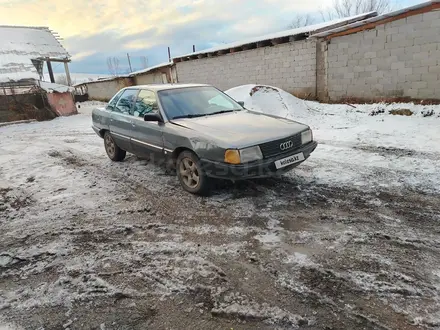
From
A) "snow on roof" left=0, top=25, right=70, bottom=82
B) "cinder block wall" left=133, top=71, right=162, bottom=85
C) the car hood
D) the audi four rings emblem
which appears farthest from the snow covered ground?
"snow on roof" left=0, top=25, right=70, bottom=82

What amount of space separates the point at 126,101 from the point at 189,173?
226cm

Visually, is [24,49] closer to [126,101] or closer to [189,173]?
[126,101]

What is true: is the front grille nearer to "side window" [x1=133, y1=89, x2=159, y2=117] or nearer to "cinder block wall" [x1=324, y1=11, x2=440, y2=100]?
"side window" [x1=133, y1=89, x2=159, y2=117]

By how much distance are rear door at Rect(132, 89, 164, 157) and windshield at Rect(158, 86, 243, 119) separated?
0.68 feet

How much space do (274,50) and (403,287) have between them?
11591 mm

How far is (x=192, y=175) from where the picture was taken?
13.6ft

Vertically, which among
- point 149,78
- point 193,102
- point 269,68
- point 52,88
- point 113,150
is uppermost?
point 149,78

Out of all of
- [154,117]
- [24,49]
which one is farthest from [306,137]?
[24,49]

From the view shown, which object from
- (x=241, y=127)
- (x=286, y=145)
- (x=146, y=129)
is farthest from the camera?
(x=146, y=129)

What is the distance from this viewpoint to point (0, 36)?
24734 mm

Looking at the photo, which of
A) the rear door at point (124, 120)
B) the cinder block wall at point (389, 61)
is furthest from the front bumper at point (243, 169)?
the cinder block wall at point (389, 61)

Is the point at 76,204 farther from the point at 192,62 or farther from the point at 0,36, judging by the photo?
the point at 0,36

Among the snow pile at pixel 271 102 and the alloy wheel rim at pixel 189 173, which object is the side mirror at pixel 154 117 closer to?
the alloy wheel rim at pixel 189 173

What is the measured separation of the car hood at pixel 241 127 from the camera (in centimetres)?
359
